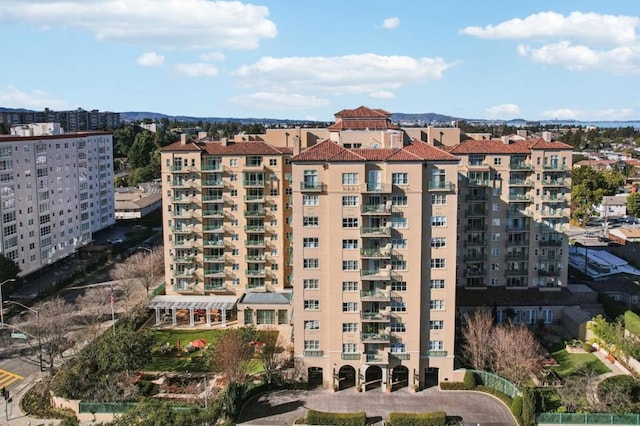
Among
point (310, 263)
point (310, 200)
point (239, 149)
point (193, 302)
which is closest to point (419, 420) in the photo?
point (310, 263)

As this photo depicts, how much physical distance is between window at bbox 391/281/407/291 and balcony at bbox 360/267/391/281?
92cm

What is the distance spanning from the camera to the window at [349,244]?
49594 millimetres

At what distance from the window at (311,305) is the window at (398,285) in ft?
22.3

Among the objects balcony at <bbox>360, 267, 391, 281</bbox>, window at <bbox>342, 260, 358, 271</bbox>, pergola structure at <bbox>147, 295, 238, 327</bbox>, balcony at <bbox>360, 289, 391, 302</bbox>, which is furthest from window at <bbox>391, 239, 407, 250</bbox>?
pergola structure at <bbox>147, 295, 238, 327</bbox>

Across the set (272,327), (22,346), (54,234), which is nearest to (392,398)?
(272,327)

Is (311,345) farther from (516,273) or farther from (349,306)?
(516,273)

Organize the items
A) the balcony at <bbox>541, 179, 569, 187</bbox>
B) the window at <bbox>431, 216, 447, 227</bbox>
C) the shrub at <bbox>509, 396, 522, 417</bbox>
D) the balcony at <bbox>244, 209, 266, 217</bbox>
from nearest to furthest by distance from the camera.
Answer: the shrub at <bbox>509, 396, 522, 417</bbox> < the window at <bbox>431, 216, 447, 227</bbox> < the balcony at <bbox>541, 179, 569, 187</bbox> < the balcony at <bbox>244, 209, 266, 217</bbox>

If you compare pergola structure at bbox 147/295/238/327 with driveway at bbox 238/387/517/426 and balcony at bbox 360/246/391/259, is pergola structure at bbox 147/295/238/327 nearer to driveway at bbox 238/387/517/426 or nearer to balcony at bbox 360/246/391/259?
driveway at bbox 238/387/517/426

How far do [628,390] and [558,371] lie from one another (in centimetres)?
832

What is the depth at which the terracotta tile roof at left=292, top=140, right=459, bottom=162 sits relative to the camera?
48.7 metres

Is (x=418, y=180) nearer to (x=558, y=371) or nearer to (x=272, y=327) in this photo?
(x=558, y=371)

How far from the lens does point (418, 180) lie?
160 feet

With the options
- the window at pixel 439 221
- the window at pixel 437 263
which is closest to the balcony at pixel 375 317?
the window at pixel 437 263

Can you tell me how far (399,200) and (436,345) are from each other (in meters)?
13.2
